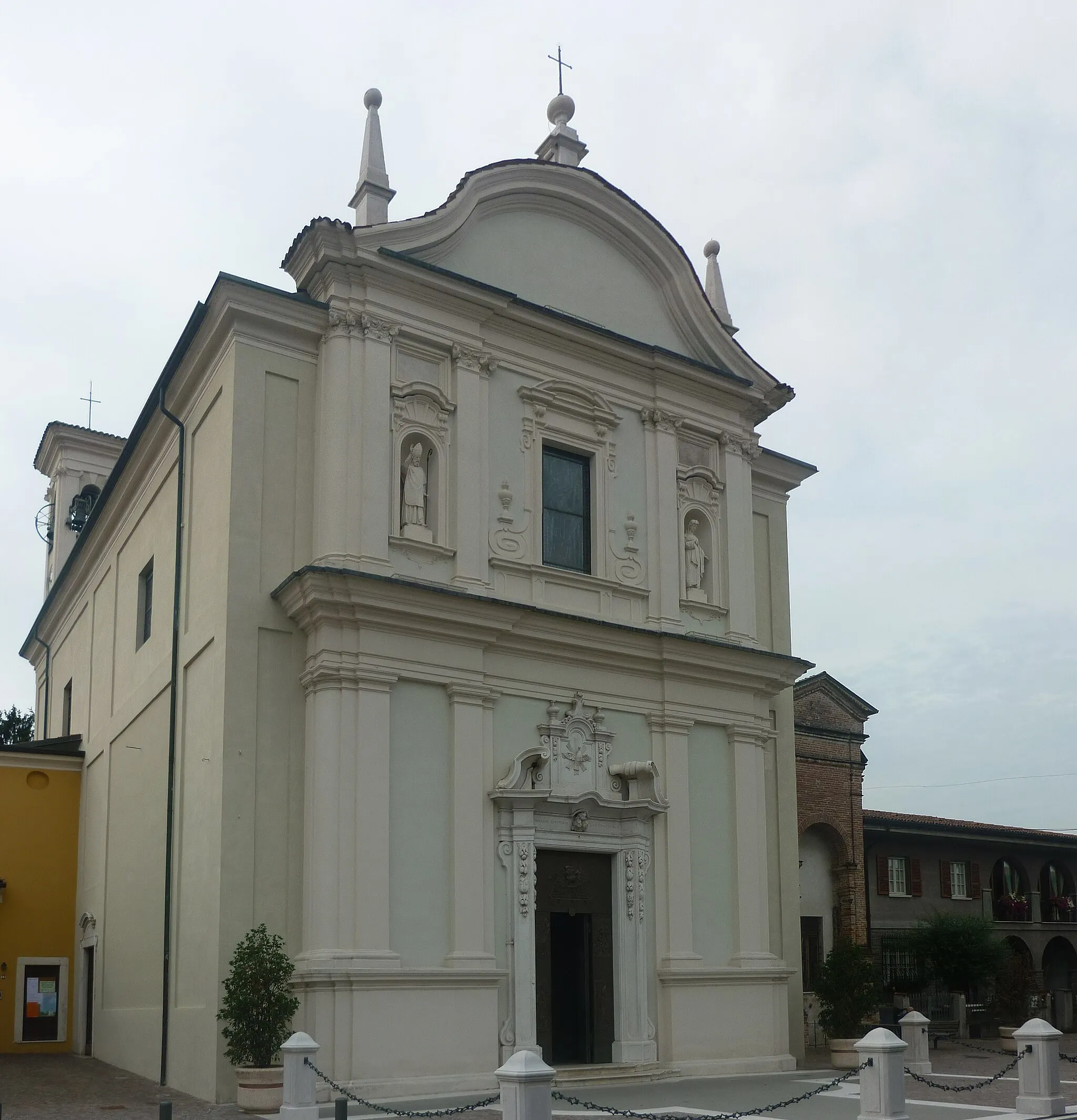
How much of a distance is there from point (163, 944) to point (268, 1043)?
3779 mm

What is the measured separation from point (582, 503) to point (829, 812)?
1270 cm

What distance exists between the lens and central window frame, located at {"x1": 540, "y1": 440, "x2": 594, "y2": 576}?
794 inches

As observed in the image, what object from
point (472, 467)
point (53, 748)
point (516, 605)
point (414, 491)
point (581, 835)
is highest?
point (472, 467)

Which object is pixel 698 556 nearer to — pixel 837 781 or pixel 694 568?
pixel 694 568

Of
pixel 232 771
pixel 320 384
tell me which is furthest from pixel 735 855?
pixel 320 384

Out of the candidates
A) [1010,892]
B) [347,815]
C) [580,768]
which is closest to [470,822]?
[347,815]

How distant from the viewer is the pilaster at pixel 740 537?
21828 millimetres

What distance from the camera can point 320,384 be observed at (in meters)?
18.5

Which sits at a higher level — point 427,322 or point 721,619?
point 427,322

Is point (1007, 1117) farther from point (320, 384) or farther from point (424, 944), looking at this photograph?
point (320, 384)

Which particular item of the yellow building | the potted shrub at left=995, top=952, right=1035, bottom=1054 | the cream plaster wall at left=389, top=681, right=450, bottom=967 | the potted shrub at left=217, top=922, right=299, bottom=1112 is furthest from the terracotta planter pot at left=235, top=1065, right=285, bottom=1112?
the potted shrub at left=995, top=952, right=1035, bottom=1054

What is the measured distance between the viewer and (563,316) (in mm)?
20438

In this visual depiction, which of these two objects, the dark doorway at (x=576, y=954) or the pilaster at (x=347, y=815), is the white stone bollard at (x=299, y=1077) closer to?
the pilaster at (x=347, y=815)

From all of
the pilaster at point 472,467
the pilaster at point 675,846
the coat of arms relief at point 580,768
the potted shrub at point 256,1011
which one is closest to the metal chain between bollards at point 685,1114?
the potted shrub at point 256,1011
